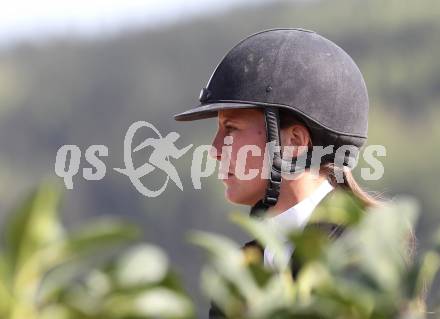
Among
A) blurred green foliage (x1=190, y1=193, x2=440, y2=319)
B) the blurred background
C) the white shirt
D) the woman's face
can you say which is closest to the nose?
the woman's face

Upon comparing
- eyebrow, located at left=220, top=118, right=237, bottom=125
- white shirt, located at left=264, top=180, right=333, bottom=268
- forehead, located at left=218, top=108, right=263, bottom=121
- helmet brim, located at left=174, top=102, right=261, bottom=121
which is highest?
helmet brim, located at left=174, top=102, right=261, bottom=121

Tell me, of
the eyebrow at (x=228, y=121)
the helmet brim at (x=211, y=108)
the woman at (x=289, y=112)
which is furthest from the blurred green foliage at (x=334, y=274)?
the helmet brim at (x=211, y=108)

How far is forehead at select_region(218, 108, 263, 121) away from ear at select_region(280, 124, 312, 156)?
0.13 m

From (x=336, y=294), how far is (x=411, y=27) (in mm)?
110370

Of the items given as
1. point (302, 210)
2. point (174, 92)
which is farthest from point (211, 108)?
point (174, 92)

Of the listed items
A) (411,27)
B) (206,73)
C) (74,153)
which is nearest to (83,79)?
(206,73)

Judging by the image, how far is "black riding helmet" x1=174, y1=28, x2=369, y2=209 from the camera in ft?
17.5

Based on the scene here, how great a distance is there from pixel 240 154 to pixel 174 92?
10593 centimetres

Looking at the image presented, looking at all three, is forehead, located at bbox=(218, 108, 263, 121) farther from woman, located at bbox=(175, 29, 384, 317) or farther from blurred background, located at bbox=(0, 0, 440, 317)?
blurred background, located at bbox=(0, 0, 440, 317)

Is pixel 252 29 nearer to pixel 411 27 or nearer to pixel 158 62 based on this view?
pixel 158 62

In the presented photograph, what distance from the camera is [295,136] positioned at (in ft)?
17.5

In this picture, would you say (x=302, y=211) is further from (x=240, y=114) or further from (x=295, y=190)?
(x=240, y=114)

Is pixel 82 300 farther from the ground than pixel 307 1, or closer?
closer

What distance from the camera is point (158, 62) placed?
121812 mm
